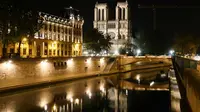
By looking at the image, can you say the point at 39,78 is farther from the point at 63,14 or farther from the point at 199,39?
the point at 199,39

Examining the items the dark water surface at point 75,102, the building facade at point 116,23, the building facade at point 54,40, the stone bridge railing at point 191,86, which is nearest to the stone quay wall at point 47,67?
the dark water surface at point 75,102

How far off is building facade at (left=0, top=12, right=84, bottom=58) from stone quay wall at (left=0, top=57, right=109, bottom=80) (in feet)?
39.8

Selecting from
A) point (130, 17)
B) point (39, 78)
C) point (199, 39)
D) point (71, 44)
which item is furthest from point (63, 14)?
point (130, 17)

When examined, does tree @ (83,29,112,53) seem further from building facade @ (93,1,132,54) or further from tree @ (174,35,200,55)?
building facade @ (93,1,132,54)

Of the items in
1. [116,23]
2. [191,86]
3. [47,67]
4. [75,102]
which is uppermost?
[116,23]

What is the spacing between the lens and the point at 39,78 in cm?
3497

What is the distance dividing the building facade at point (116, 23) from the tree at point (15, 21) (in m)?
81.0

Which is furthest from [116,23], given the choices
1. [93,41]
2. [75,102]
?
[75,102]

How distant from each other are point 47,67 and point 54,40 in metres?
30.5

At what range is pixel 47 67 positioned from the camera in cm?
3722

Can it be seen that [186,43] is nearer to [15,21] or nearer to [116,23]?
[15,21]

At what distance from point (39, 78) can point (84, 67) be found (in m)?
14.3

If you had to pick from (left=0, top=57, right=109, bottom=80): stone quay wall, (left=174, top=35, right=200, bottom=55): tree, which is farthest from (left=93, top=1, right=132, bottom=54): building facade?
(left=0, top=57, right=109, bottom=80): stone quay wall

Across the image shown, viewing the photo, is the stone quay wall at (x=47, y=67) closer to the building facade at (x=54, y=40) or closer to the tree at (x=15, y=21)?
the tree at (x=15, y=21)
